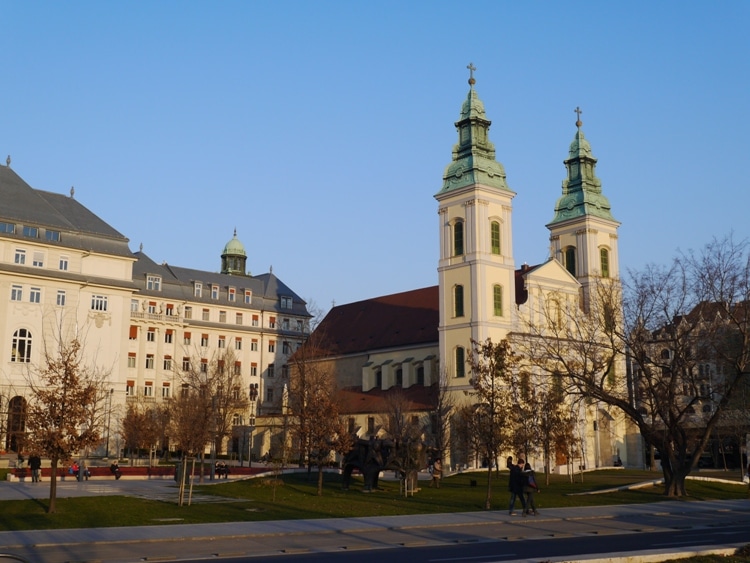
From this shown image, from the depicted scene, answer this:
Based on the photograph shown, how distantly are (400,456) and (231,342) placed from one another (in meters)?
57.5

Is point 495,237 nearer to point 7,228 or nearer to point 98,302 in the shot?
point 98,302

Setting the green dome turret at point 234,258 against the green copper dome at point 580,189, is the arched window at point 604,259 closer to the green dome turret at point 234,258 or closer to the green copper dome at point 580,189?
the green copper dome at point 580,189

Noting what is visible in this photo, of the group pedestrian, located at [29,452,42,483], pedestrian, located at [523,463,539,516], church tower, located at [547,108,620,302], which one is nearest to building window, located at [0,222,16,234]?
pedestrian, located at [29,452,42,483]

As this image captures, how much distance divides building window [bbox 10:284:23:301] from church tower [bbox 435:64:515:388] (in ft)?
110

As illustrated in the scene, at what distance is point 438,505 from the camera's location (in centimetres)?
3188

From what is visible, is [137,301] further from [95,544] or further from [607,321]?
[95,544]

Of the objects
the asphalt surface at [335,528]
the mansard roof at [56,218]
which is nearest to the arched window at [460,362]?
the mansard roof at [56,218]

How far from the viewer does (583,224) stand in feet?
253

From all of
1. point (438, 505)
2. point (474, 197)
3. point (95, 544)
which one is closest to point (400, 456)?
point (438, 505)

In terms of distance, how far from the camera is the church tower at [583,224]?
7673 cm

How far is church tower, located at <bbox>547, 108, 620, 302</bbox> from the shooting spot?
76.7 metres

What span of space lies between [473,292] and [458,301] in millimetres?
2071

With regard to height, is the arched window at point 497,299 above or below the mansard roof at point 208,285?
below

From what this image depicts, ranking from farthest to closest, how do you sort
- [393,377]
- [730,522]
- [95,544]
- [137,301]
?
[137,301] → [393,377] → [730,522] → [95,544]
